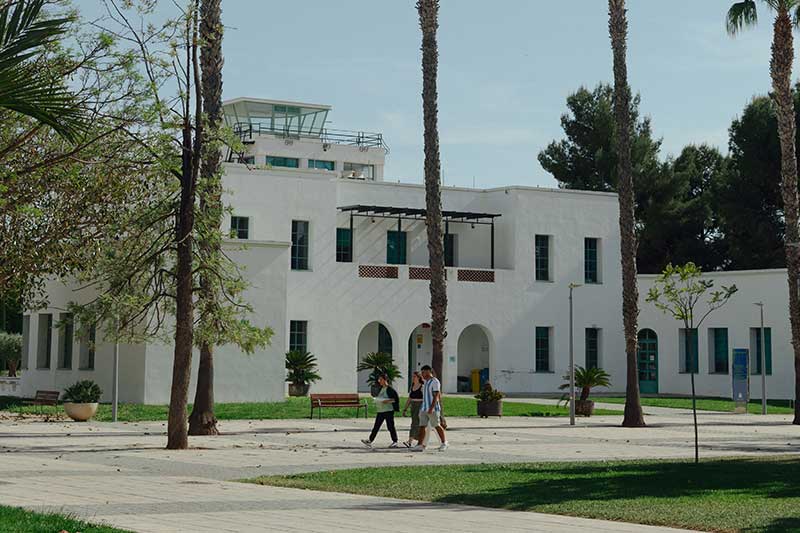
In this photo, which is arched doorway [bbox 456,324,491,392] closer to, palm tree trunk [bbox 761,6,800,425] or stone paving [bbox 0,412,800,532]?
stone paving [bbox 0,412,800,532]

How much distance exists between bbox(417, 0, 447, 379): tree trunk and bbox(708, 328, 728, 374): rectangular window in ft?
A: 75.3

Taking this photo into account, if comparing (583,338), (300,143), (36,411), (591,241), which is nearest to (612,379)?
(583,338)

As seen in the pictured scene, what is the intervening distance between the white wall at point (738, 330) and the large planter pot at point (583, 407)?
43.6 feet

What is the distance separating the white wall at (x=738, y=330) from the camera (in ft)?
158

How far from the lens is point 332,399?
34.1 metres

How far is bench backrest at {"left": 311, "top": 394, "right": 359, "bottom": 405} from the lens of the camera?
33.9 m

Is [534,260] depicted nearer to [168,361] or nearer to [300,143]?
[168,361]

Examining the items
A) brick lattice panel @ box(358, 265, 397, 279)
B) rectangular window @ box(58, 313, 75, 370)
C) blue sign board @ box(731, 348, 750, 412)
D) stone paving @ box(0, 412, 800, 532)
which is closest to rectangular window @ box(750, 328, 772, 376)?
blue sign board @ box(731, 348, 750, 412)

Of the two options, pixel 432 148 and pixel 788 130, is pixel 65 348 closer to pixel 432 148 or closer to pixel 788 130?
pixel 432 148

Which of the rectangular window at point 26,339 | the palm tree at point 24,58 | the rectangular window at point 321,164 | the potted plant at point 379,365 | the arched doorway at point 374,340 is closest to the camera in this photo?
the palm tree at point 24,58

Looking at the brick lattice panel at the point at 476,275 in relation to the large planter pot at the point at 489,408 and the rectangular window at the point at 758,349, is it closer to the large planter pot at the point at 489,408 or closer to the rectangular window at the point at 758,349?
the rectangular window at the point at 758,349

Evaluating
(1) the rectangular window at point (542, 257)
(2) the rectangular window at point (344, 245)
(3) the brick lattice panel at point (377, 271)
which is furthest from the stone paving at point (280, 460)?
(2) the rectangular window at point (344, 245)

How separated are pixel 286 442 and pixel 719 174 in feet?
142

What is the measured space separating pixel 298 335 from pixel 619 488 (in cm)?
3033
